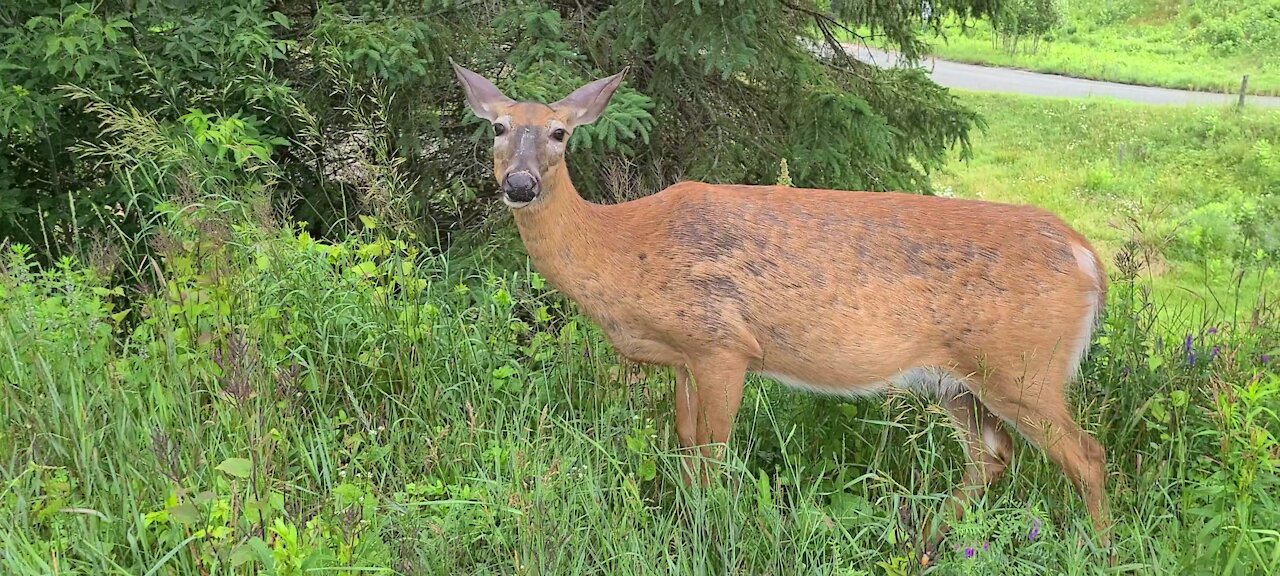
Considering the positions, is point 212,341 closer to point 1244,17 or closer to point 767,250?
point 767,250

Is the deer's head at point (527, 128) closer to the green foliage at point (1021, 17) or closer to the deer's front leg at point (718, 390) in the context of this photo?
the deer's front leg at point (718, 390)

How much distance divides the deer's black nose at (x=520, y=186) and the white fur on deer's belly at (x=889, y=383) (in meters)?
0.98

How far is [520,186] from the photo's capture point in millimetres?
→ 2984

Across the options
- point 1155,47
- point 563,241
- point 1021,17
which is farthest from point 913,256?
point 1155,47

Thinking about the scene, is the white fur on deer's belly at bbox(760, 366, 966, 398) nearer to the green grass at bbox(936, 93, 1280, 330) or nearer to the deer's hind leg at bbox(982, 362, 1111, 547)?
the deer's hind leg at bbox(982, 362, 1111, 547)

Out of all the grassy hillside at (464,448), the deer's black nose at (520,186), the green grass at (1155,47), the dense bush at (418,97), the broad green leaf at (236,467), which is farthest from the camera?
the green grass at (1155,47)

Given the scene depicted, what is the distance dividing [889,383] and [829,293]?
0.36 meters

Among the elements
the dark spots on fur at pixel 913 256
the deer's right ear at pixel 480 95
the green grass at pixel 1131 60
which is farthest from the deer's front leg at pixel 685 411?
the green grass at pixel 1131 60

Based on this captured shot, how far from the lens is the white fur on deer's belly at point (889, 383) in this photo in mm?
3238

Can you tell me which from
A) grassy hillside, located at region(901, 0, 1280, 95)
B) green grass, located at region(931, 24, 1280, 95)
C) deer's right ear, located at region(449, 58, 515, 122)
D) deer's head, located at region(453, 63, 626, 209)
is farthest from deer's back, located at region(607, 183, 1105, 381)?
grassy hillside, located at region(901, 0, 1280, 95)

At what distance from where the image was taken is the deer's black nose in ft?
9.79

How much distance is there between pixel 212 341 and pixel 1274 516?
10.3 feet

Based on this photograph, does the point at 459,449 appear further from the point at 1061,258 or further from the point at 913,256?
the point at 1061,258

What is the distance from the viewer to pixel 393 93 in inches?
189
